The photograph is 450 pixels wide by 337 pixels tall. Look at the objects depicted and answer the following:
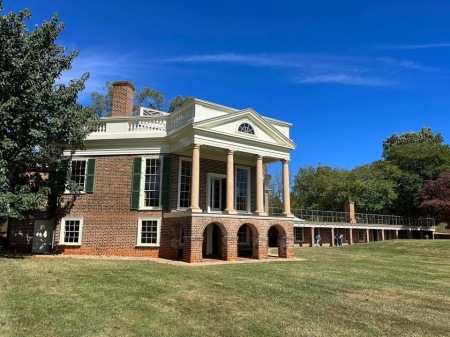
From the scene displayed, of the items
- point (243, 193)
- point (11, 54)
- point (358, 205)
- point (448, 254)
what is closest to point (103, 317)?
point (11, 54)

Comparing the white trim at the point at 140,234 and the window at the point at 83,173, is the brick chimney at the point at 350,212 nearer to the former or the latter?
the white trim at the point at 140,234

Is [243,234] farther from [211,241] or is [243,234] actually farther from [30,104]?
[30,104]

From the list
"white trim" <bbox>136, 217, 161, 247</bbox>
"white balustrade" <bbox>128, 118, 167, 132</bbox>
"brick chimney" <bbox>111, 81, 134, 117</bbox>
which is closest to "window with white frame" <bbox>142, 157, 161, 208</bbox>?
"white trim" <bbox>136, 217, 161, 247</bbox>

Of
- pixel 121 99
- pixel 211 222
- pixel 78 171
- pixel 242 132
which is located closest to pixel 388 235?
pixel 242 132

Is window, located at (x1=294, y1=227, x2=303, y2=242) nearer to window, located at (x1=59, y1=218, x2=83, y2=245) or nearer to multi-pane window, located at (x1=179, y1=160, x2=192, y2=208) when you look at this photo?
multi-pane window, located at (x1=179, y1=160, x2=192, y2=208)

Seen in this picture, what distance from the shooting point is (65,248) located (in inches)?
703

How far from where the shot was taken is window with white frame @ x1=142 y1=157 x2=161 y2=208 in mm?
18016

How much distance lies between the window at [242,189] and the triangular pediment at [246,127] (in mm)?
2672

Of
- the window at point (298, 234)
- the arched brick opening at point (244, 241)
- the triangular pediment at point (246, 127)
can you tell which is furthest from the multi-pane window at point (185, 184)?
the window at point (298, 234)

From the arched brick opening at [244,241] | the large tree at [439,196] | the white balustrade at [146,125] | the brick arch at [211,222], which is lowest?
the arched brick opening at [244,241]

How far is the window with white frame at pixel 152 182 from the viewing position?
18.0 meters

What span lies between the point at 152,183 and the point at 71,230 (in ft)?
14.4

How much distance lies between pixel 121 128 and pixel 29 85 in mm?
4974

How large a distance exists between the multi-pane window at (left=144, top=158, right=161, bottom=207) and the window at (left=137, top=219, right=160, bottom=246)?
0.80 meters
